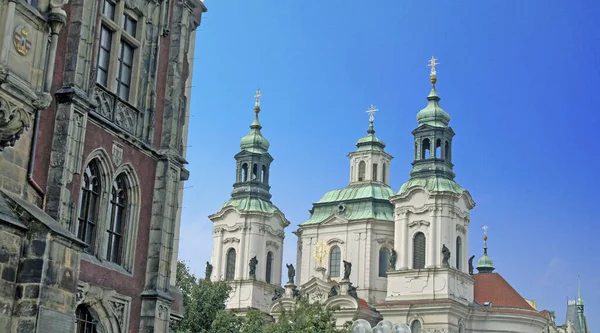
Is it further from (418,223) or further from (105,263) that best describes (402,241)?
(105,263)

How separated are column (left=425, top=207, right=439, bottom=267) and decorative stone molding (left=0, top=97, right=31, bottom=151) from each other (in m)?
51.5

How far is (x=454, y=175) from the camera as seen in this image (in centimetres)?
6762

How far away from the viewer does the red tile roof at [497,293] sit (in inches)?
2613

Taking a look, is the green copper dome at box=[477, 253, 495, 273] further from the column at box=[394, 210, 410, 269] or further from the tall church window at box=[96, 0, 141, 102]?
the tall church window at box=[96, 0, 141, 102]

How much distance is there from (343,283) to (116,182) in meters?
47.0

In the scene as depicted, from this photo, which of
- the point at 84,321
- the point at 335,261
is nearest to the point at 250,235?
the point at 335,261

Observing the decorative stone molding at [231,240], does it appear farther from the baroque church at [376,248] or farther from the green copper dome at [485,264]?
the green copper dome at [485,264]

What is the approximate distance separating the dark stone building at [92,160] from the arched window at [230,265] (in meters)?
52.0

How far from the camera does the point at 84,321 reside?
698 inches

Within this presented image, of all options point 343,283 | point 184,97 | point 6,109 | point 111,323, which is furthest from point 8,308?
point 343,283

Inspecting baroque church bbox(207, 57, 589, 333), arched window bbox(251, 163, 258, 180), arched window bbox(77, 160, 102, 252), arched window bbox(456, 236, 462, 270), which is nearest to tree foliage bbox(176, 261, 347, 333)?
baroque church bbox(207, 57, 589, 333)

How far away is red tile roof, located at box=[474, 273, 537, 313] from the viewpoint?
66375 mm

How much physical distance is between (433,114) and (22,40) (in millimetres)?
56973

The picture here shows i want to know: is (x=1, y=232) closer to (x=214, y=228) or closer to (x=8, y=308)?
(x=8, y=308)
